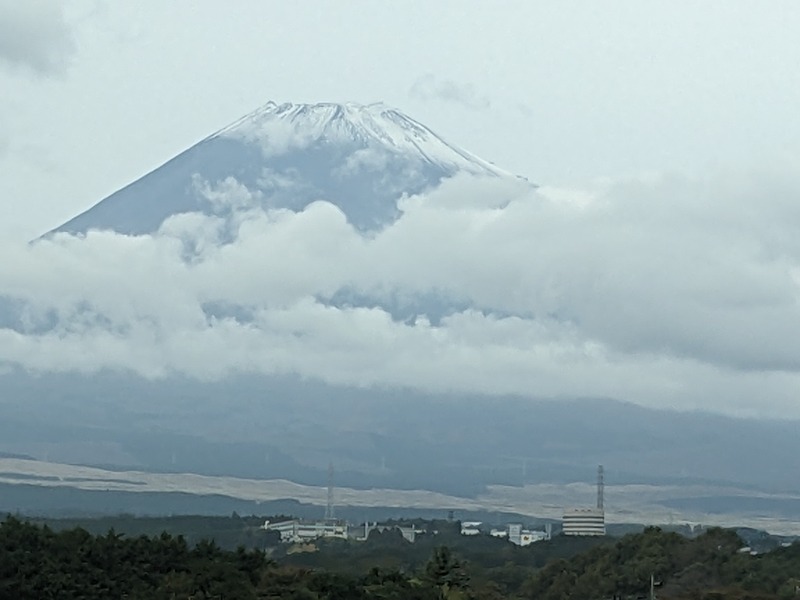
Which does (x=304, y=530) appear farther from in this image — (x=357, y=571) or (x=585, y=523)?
(x=357, y=571)

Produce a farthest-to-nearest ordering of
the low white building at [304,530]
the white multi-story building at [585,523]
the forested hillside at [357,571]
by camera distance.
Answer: the white multi-story building at [585,523]
the low white building at [304,530]
the forested hillside at [357,571]

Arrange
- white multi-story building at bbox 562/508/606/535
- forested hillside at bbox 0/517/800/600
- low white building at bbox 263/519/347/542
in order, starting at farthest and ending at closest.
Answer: white multi-story building at bbox 562/508/606/535
low white building at bbox 263/519/347/542
forested hillside at bbox 0/517/800/600

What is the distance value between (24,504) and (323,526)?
129 feet

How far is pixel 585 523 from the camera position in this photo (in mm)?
165000

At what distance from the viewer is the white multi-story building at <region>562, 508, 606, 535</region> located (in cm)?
16250

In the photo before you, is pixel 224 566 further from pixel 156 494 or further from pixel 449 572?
pixel 156 494

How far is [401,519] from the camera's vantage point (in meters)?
182

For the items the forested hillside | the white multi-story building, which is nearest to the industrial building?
the white multi-story building

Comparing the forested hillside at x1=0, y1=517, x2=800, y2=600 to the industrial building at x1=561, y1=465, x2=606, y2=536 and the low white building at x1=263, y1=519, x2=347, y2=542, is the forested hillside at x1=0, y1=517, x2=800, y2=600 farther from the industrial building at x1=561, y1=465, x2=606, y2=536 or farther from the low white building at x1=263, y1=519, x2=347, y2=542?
the industrial building at x1=561, y1=465, x2=606, y2=536

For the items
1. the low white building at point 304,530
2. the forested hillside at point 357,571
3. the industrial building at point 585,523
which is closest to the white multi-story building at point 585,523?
the industrial building at point 585,523

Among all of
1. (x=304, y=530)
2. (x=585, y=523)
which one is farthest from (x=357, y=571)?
(x=585, y=523)

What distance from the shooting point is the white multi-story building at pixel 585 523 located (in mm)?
162500

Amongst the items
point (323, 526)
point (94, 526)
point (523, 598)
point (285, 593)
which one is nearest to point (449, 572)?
point (285, 593)

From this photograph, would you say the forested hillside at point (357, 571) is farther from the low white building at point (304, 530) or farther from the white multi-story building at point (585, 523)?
the white multi-story building at point (585, 523)
